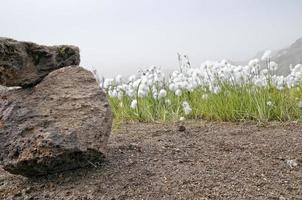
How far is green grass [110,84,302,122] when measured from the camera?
20.7 feet

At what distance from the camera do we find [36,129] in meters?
3.57

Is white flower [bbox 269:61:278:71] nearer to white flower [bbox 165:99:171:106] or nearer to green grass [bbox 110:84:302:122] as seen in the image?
green grass [bbox 110:84:302:122]

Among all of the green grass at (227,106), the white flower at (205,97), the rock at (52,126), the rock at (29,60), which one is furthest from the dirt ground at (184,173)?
the white flower at (205,97)

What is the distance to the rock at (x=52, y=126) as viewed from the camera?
3486mm

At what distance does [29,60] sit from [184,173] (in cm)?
147

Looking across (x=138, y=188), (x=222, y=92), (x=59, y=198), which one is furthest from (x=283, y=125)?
(x=59, y=198)

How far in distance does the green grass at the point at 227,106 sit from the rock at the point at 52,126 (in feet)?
9.03

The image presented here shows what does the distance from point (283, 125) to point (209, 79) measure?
191cm

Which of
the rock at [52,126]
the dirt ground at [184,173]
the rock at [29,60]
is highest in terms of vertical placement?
the rock at [29,60]

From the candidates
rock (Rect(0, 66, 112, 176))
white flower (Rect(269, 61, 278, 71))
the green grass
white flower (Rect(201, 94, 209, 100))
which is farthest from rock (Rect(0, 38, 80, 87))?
white flower (Rect(269, 61, 278, 71))

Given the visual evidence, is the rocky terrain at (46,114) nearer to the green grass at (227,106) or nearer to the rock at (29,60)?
the rock at (29,60)

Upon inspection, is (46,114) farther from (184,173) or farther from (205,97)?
(205,97)

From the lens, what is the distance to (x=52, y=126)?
3.57 m

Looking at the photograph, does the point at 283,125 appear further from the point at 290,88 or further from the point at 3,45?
the point at 3,45
